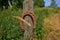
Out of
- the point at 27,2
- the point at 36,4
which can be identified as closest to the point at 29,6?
the point at 27,2

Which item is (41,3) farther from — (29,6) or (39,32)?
(29,6)

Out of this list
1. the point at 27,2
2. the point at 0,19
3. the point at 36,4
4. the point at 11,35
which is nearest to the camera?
the point at 27,2

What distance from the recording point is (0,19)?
688 cm

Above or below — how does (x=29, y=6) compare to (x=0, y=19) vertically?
above

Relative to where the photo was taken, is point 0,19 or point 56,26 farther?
point 56,26

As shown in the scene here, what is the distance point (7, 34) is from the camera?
589 centimetres

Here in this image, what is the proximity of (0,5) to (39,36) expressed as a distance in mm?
9718

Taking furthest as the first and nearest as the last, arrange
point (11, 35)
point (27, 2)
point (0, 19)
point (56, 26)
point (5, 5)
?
point (5, 5), point (56, 26), point (0, 19), point (11, 35), point (27, 2)

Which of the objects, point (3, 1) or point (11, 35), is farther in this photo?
point (3, 1)

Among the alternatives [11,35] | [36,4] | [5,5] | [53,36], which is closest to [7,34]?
[11,35]

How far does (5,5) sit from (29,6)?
1173cm

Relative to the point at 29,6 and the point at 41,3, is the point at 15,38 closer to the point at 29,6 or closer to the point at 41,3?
the point at 29,6

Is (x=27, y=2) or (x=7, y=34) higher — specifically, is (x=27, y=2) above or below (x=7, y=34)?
above

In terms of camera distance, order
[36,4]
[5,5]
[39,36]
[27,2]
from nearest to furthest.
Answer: [27,2] < [39,36] < [36,4] < [5,5]
